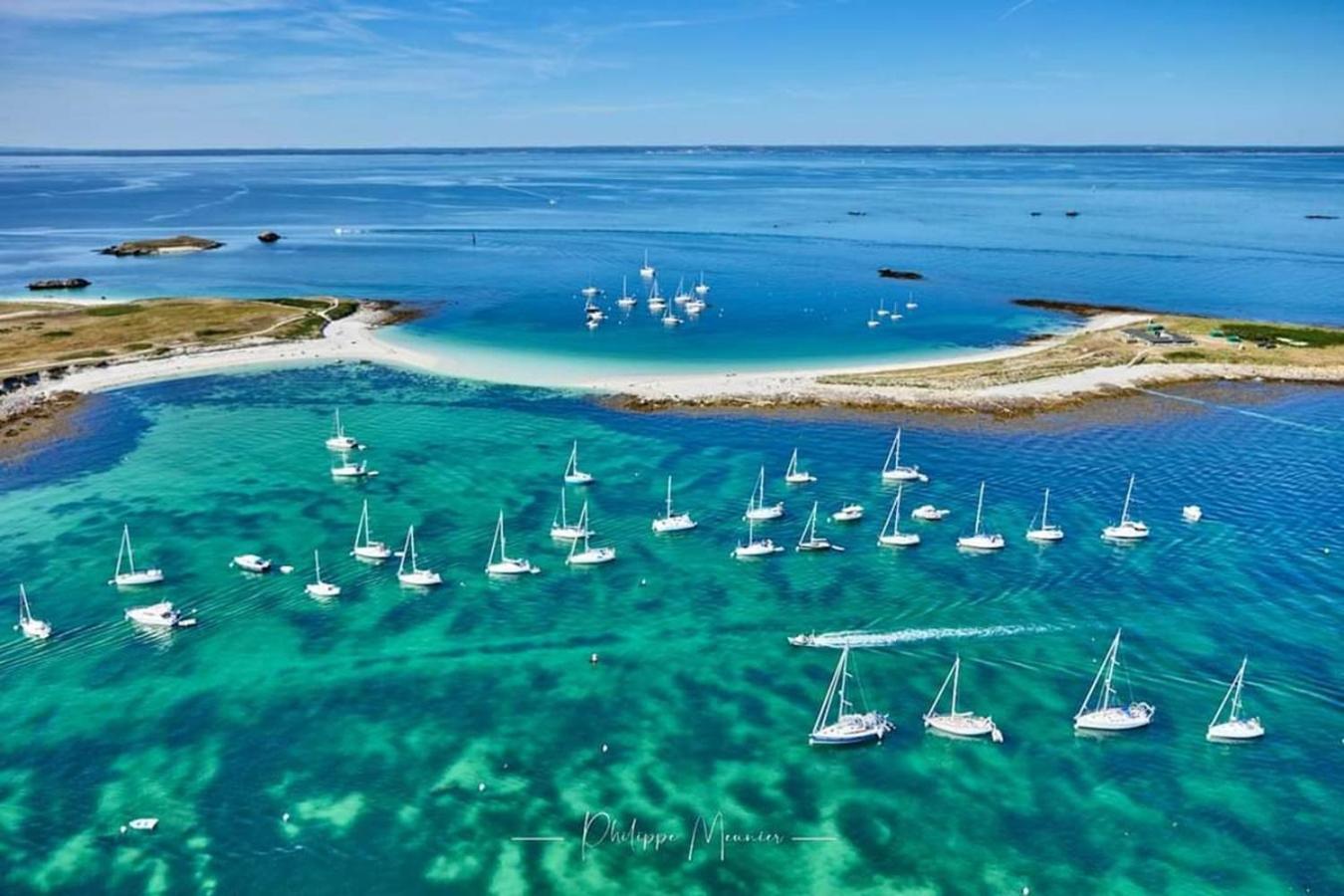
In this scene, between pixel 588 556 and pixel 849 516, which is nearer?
pixel 588 556

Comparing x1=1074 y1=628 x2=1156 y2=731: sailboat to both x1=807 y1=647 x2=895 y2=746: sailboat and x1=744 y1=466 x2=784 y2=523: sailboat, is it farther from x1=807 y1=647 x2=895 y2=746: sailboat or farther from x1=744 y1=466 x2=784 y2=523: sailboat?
x1=744 y1=466 x2=784 y2=523: sailboat

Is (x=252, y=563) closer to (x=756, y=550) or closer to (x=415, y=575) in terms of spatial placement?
(x=415, y=575)

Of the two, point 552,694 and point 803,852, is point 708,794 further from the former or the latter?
point 552,694

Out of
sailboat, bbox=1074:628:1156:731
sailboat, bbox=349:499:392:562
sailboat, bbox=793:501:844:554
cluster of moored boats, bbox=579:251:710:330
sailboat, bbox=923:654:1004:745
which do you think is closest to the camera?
sailboat, bbox=923:654:1004:745

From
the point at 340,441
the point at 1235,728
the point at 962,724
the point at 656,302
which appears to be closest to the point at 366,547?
the point at 340,441

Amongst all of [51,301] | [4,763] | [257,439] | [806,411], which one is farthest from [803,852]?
[51,301]

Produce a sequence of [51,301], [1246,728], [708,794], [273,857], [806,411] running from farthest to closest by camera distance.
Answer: [51,301] < [806,411] < [1246,728] < [708,794] < [273,857]

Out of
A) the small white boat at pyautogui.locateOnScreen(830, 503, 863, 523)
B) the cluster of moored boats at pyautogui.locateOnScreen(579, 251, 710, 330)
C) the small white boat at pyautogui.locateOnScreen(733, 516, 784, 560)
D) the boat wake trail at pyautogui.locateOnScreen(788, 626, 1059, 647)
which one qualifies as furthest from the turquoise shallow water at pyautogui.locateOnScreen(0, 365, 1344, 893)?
the cluster of moored boats at pyautogui.locateOnScreen(579, 251, 710, 330)
